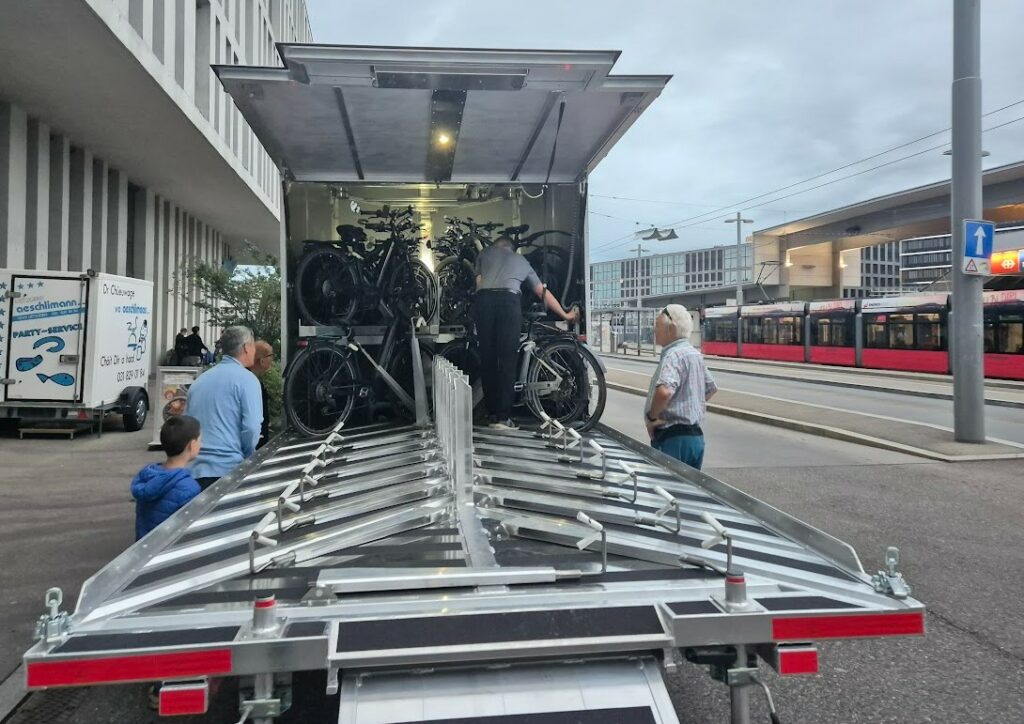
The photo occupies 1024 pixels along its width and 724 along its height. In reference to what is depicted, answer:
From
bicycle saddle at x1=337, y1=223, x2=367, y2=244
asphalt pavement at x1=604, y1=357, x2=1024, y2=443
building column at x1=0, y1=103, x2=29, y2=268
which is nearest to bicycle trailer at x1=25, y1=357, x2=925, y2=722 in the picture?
bicycle saddle at x1=337, y1=223, x2=367, y2=244

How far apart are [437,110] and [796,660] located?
4.17 m

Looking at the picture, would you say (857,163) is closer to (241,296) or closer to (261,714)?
(241,296)

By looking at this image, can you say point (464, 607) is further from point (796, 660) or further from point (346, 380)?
point (346, 380)

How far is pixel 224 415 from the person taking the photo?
4.22 meters

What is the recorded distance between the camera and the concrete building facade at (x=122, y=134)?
43.6 feet

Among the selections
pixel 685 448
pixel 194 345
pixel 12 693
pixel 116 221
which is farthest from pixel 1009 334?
pixel 116 221

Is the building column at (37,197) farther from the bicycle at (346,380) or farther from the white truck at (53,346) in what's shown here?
the bicycle at (346,380)

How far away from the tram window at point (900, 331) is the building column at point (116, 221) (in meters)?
26.1

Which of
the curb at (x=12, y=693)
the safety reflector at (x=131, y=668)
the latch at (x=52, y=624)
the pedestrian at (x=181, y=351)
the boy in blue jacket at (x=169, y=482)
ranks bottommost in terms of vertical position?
the curb at (x=12, y=693)

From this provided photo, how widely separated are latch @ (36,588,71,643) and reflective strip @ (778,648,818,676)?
199 centimetres

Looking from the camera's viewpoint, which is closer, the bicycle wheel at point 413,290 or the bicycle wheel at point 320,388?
the bicycle wheel at point 320,388

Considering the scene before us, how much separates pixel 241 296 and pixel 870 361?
24.1m

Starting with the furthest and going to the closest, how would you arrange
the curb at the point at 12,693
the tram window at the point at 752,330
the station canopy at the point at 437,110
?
the tram window at the point at 752,330 → the station canopy at the point at 437,110 → the curb at the point at 12,693

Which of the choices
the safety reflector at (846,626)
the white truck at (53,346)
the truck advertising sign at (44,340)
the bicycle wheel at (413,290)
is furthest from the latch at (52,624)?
the truck advertising sign at (44,340)
